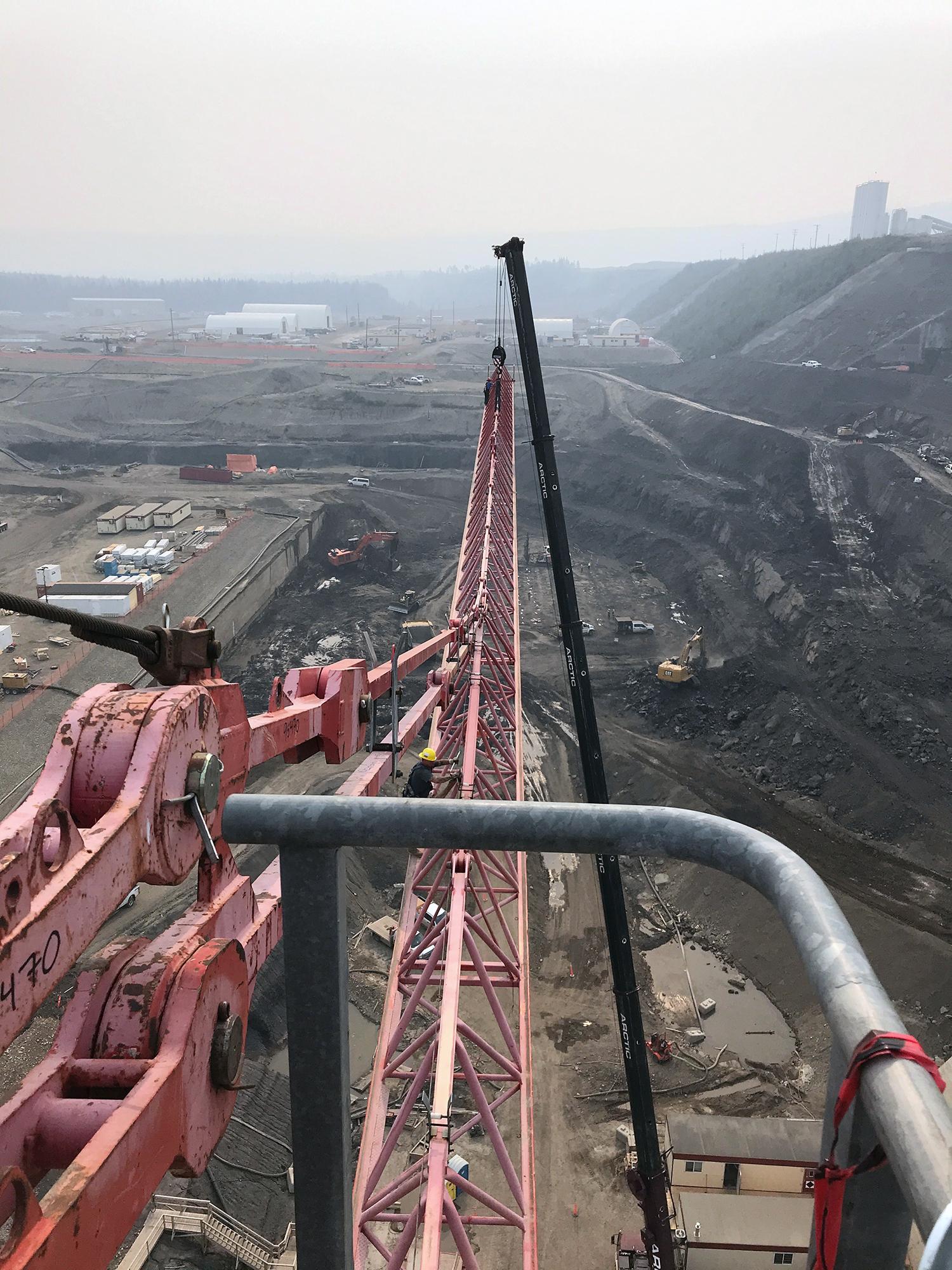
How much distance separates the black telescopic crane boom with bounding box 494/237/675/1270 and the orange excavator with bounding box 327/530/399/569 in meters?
28.7

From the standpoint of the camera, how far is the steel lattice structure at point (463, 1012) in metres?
8.89

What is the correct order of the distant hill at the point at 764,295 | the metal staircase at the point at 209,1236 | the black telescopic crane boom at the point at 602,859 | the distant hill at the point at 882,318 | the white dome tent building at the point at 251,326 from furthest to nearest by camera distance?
the white dome tent building at the point at 251,326 < the distant hill at the point at 764,295 < the distant hill at the point at 882,318 < the metal staircase at the point at 209,1236 < the black telescopic crane boom at the point at 602,859

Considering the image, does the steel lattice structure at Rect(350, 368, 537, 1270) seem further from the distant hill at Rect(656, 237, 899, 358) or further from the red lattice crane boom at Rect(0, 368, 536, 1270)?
the distant hill at Rect(656, 237, 899, 358)

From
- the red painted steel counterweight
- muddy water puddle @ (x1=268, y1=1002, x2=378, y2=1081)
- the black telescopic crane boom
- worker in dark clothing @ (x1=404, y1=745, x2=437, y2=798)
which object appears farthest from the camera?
muddy water puddle @ (x1=268, y1=1002, x2=378, y2=1081)

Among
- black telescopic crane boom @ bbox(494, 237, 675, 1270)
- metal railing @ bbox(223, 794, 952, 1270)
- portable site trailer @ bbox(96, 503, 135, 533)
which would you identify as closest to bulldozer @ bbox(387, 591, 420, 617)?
portable site trailer @ bbox(96, 503, 135, 533)

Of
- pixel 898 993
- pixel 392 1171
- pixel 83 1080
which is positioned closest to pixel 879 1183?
pixel 83 1080

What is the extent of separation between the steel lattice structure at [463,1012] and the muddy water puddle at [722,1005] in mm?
4218

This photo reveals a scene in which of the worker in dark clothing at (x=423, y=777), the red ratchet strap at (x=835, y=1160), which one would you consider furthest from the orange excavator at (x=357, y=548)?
the red ratchet strap at (x=835, y=1160)

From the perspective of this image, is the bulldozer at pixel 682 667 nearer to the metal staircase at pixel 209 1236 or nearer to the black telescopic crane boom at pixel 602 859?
the black telescopic crane boom at pixel 602 859

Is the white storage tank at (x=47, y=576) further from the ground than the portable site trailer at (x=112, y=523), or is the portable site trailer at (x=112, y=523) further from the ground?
the portable site trailer at (x=112, y=523)

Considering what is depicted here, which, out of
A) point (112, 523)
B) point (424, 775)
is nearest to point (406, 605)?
point (112, 523)

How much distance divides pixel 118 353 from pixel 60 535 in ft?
241

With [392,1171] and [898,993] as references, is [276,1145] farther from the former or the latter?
[898,993]

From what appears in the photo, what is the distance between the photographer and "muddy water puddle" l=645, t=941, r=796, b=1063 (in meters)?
21.4
